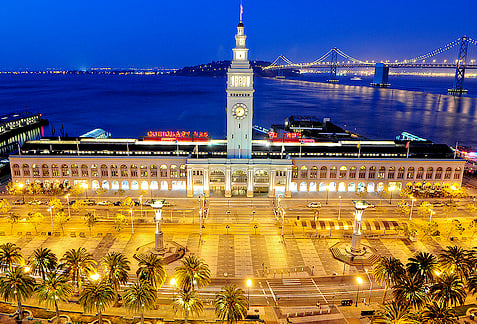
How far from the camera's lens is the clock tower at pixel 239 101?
344ft

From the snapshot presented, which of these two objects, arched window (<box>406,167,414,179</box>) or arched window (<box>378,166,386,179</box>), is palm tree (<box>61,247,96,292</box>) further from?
arched window (<box>406,167,414,179</box>)

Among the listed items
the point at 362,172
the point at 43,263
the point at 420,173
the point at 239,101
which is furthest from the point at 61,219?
the point at 420,173

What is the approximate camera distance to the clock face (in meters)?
108

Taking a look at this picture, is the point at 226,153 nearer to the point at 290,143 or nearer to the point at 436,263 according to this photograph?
the point at 290,143

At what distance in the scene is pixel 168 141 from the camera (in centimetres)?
12500

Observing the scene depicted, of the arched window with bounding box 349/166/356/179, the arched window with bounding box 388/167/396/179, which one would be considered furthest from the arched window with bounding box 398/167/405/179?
the arched window with bounding box 349/166/356/179

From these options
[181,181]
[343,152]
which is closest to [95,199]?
[181,181]

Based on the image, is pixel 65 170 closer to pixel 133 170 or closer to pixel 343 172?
pixel 133 170

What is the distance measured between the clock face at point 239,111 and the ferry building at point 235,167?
28 cm

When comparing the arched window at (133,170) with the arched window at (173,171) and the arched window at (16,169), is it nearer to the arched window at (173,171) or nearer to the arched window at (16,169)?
the arched window at (173,171)

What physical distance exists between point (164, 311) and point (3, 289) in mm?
23324

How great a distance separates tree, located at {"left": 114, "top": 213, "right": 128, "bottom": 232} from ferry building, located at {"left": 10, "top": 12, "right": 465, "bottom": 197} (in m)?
23.4

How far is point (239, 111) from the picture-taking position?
355 ft

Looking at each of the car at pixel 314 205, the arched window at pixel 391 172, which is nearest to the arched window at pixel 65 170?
the car at pixel 314 205
